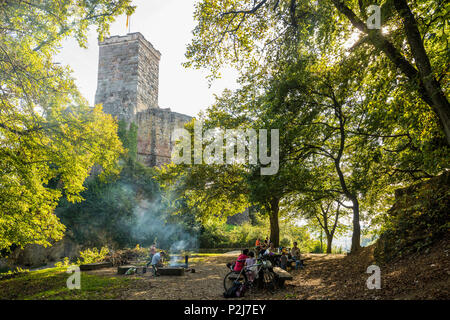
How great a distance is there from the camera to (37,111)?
833 cm

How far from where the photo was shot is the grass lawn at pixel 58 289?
6758 millimetres

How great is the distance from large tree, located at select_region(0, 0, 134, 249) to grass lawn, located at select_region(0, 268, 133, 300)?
1434mm

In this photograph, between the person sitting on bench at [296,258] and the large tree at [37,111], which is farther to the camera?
the person sitting on bench at [296,258]

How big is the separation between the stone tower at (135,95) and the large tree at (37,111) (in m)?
21.6

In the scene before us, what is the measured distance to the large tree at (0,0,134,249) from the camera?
7141 mm

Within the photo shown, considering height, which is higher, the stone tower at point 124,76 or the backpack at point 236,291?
the stone tower at point 124,76

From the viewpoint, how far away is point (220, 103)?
16.6 meters

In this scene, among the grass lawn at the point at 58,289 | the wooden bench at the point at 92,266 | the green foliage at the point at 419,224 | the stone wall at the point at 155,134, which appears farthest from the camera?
the stone wall at the point at 155,134

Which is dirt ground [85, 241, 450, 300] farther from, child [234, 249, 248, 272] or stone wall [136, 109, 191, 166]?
stone wall [136, 109, 191, 166]

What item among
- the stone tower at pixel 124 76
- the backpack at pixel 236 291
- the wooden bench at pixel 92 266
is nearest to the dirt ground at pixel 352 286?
the backpack at pixel 236 291

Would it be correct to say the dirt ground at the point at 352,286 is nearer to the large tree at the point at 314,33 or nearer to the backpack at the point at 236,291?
the backpack at the point at 236,291

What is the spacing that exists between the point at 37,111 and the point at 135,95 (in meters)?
23.7

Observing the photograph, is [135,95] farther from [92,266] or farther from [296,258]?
[296,258]

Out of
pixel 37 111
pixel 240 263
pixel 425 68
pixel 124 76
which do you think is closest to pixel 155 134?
pixel 124 76
